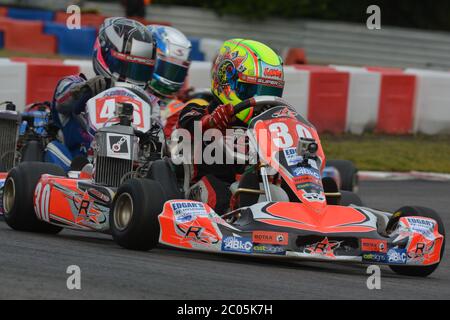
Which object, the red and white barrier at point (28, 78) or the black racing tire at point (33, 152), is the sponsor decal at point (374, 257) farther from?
the red and white barrier at point (28, 78)

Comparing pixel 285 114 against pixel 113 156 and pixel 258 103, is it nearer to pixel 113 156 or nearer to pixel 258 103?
pixel 258 103

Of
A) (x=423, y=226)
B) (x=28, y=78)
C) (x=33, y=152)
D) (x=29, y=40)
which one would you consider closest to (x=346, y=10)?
(x=29, y=40)

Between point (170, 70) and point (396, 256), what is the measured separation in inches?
199

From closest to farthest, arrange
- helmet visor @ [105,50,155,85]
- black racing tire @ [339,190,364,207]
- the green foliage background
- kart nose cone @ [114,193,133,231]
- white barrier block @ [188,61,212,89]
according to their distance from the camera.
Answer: kart nose cone @ [114,193,133,231] < black racing tire @ [339,190,364,207] < helmet visor @ [105,50,155,85] < white barrier block @ [188,61,212,89] < the green foliage background

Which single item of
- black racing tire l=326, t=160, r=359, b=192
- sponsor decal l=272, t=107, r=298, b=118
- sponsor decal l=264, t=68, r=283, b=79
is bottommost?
black racing tire l=326, t=160, r=359, b=192

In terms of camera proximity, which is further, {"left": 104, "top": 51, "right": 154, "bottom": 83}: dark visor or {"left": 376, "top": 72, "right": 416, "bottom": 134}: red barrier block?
{"left": 376, "top": 72, "right": 416, "bottom": 134}: red barrier block

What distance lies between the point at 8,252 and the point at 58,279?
3.10ft

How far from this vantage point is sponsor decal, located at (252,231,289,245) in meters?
6.02

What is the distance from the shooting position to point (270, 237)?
6035 mm

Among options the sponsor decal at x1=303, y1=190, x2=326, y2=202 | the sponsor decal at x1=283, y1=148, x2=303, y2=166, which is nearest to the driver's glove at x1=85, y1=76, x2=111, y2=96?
the sponsor decal at x1=283, y1=148, x2=303, y2=166

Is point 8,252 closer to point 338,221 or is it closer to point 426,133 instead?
point 338,221

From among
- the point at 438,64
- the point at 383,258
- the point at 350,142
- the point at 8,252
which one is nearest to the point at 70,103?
the point at 8,252

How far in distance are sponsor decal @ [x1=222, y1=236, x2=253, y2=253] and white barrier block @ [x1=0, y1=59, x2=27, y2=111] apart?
5695 millimetres

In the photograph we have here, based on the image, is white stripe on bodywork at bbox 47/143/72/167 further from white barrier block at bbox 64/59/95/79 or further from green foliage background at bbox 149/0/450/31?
green foliage background at bbox 149/0/450/31
